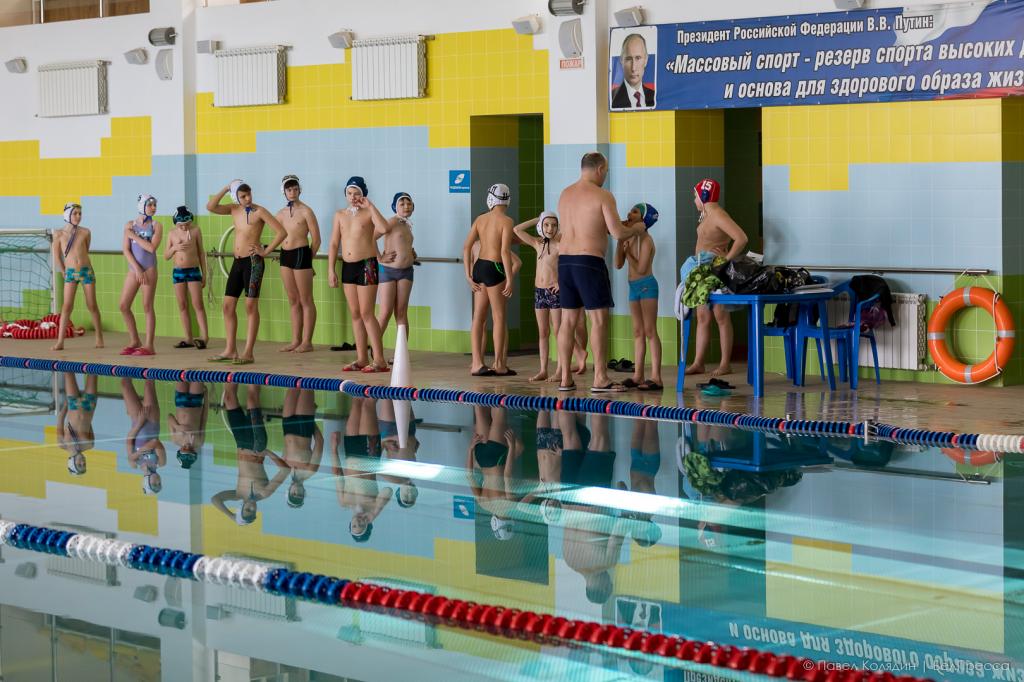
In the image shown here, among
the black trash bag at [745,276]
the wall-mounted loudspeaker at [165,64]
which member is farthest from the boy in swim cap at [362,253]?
the wall-mounted loudspeaker at [165,64]

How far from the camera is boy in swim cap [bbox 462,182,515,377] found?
42.0ft

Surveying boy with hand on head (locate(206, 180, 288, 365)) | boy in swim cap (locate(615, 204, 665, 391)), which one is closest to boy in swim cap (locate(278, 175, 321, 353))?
boy with hand on head (locate(206, 180, 288, 365))

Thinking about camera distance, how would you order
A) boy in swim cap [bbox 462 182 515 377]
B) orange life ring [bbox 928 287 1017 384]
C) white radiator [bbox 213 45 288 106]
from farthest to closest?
white radiator [bbox 213 45 288 106] < boy in swim cap [bbox 462 182 515 377] < orange life ring [bbox 928 287 1017 384]

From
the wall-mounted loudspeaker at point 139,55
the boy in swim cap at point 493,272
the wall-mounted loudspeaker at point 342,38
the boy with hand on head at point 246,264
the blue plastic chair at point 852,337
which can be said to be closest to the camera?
the blue plastic chair at point 852,337

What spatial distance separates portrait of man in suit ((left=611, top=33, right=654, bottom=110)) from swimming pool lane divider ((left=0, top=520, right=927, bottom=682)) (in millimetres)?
7714

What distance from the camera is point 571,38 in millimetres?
14047

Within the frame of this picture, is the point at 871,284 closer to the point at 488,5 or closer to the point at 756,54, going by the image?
the point at 756,54

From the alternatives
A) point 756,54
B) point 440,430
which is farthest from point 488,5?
point 440,430

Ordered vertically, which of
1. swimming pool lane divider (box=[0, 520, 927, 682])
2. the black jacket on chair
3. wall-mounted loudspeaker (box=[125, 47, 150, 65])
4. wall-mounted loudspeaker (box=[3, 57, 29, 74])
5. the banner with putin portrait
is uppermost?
wall-mounted loudspeaker (box=[3, 57, 29, 74])

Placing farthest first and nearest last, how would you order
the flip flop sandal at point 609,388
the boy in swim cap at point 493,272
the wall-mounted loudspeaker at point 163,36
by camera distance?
the wall-mounted loudspeaker at point 163,36 < the boy in swim cap at point 493,272 < the flip flop sandal at point 609,388

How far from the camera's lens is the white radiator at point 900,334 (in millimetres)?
12273

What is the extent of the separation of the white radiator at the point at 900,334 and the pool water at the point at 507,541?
2.52m

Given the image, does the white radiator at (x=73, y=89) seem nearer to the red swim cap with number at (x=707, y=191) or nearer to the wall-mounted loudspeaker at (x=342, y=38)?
the wall-mounted loudspeaker at (x=342, y=38)

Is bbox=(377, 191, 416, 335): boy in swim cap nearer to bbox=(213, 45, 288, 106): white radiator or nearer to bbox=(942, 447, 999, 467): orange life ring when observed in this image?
bbox=(213, 45, 288, 106): white radiator
